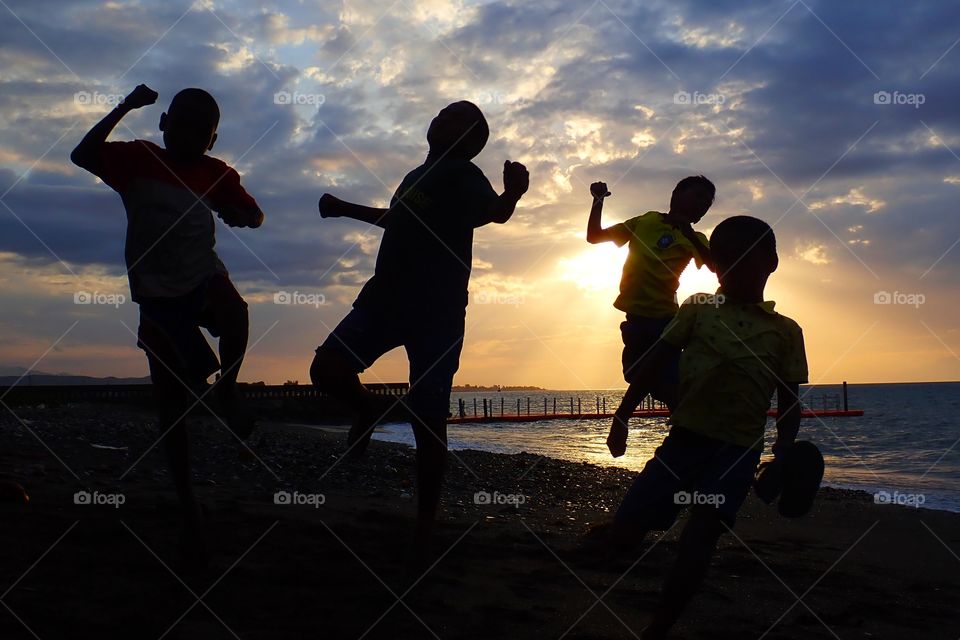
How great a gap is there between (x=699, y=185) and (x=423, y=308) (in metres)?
2.28

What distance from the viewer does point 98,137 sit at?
3.29 meters

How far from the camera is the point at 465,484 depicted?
8172mm

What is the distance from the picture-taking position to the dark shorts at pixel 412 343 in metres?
3.63

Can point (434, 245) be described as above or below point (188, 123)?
below

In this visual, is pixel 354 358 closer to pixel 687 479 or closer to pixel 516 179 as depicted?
pixel 516 179

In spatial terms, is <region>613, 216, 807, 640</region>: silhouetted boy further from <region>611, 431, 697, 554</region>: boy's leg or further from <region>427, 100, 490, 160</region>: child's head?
<region>427, 100, 490, 160</region>: child's head

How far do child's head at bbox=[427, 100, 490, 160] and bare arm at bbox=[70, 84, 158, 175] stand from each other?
136 cm

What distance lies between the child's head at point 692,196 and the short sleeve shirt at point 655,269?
13cm

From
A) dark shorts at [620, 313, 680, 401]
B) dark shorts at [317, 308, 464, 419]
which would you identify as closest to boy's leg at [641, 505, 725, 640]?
dark shorts at [317, 308, 464, 419]

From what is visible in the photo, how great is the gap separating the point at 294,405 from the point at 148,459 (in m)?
33.6

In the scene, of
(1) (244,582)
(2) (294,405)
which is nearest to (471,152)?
(1) (244,582)

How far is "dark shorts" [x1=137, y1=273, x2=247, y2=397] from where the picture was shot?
338cm

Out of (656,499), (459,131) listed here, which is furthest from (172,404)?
(656,499)

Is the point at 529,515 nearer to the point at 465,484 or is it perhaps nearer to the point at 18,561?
the point at 465,484
